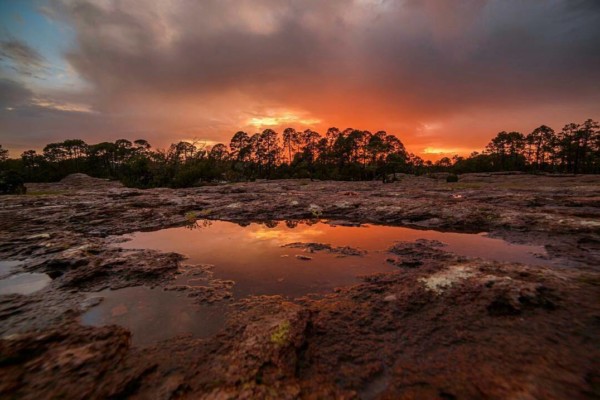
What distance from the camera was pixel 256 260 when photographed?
5301 millimetres

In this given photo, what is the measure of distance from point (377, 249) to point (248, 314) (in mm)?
3682

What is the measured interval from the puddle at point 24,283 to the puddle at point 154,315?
1.20 meters

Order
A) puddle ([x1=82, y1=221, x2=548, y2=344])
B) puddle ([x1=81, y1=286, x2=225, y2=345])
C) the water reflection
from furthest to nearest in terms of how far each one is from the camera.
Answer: the water reflection
puddle ([x1=82, y1=221, x2=548, y2=344])
puddle ([x1=81, y1=286, x2=225, y2=345])

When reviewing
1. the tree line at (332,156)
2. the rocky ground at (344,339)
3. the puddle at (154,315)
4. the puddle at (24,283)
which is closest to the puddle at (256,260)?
the puddle at (154,315)

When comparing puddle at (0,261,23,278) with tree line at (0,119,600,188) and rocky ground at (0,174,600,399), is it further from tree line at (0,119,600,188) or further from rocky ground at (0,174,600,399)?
tree line at (0,119,600,188)

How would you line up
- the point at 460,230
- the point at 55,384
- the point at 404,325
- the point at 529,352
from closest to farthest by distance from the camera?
1. the point at 55,384
2. the point at 529,352
3. the point at 404,325
4. the point at 460,230

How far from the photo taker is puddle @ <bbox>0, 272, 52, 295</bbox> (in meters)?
4.01

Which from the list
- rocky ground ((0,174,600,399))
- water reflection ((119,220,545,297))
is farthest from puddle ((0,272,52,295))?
water reflection ((119,220,545,297))

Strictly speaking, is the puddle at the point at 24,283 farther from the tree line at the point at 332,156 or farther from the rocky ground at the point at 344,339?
the tree line at the point at 332,156

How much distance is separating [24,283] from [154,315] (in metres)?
2.87

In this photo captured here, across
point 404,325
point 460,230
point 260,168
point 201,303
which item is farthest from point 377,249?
point 260,168

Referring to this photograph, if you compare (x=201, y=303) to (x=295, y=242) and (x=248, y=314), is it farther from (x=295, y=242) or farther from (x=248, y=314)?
(x=295, y=242)

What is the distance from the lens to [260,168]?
265ft

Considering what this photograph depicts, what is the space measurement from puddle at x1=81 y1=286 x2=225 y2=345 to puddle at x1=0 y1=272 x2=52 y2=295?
1200mm
